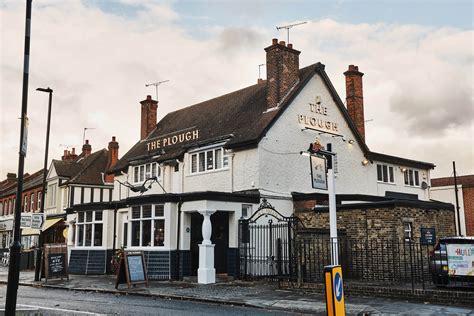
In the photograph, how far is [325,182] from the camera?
49.5 feet

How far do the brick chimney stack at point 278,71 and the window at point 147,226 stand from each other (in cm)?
761

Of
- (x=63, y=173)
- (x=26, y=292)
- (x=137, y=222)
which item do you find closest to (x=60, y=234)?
(x=63, y=173)

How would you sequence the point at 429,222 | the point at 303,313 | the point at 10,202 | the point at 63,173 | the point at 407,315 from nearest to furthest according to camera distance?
1. the point at 407,315
2. the point at 303,313
3. the point at 429,222
4. the point at 63,173
5. the point at 10,202

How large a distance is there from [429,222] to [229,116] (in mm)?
11421

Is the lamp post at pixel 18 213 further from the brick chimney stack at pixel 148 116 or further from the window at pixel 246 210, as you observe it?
the brick chimney stack at pixel 148 116

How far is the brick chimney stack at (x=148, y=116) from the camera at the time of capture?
3303cm

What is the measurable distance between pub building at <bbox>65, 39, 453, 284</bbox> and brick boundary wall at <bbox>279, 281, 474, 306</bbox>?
4.57 m

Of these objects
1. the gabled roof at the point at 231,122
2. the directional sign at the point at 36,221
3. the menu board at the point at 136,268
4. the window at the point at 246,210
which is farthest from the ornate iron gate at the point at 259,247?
the directional sign at the point at 36,221

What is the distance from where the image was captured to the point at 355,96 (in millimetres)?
29703

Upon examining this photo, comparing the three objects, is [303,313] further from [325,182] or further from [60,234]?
[60,234]

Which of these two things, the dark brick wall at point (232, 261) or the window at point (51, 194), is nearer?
the dark brick wall at point (232, 261)

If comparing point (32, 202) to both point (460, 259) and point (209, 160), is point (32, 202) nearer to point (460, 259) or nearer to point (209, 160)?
point (209, 160)

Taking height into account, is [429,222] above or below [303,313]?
above

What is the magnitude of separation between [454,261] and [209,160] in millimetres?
13332
